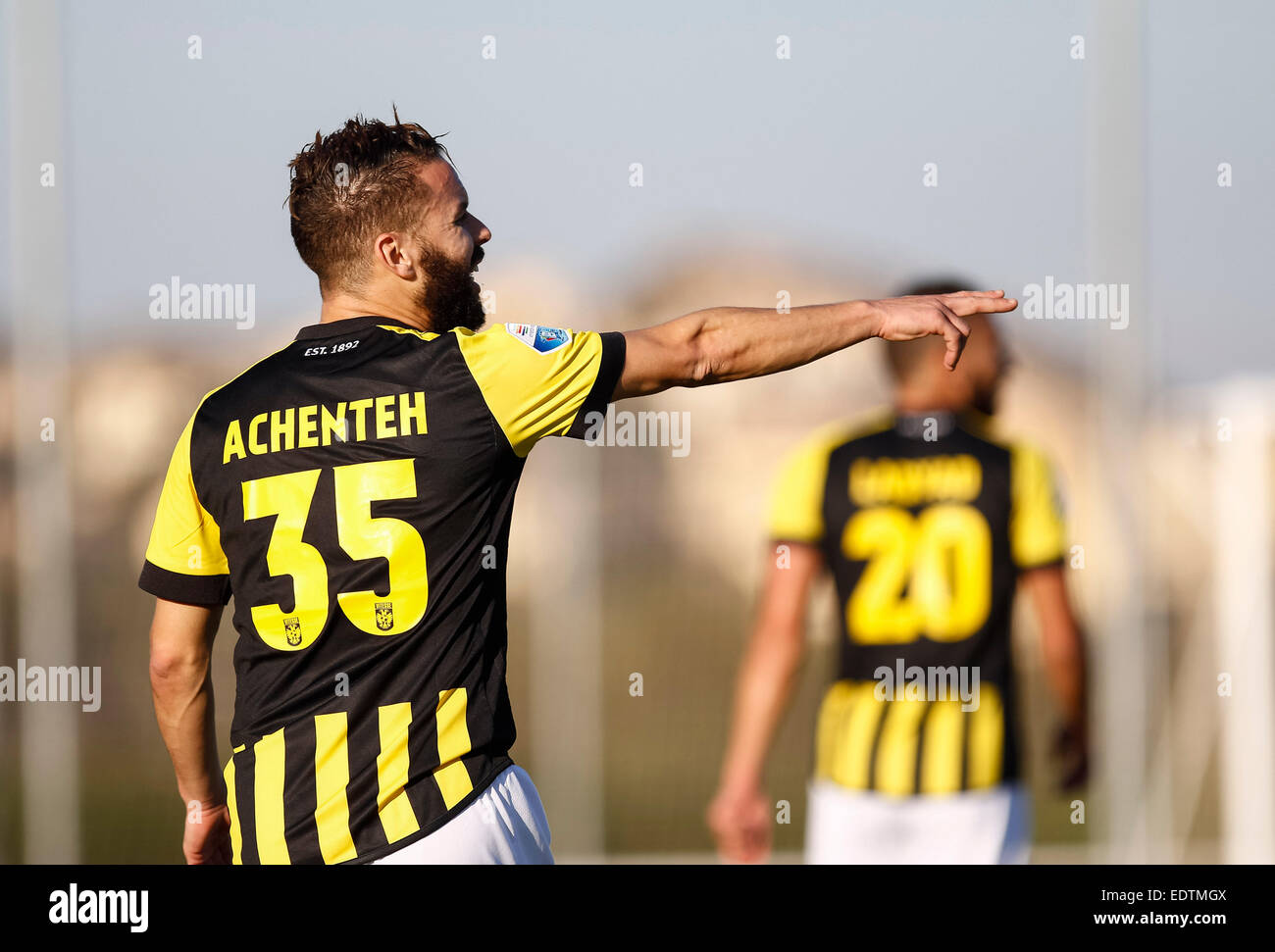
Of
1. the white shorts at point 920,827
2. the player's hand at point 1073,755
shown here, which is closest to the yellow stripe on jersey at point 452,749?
the white shorts at point 920,827

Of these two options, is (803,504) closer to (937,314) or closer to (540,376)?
(937,314)

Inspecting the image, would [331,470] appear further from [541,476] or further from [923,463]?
[541,476]

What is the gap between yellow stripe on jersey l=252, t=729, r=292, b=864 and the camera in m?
1.77

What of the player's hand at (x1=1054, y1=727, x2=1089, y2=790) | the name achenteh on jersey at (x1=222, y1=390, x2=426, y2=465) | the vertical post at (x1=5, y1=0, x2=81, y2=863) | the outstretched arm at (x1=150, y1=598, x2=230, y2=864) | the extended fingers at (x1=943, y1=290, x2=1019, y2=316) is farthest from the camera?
the vertical post at (x1=5, y1=0, x2=81, y2=863)

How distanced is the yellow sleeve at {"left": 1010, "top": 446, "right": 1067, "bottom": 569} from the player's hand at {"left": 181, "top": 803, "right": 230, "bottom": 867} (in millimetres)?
2055

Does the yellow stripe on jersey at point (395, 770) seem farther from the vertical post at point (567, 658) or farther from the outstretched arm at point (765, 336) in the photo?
the vertical post at point (567, 658)

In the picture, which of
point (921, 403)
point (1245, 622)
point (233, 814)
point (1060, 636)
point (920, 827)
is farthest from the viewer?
point (1245, 622)

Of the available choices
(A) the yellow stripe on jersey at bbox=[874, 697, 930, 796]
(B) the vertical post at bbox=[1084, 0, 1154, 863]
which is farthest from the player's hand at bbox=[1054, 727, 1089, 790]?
(A) the yellow stripe on jersey at bbox=[874, 697, 930, 796]

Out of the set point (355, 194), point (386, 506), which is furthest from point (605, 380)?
point (355, 194)

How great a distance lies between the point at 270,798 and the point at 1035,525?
79.9 inches

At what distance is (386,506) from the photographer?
5.64ft

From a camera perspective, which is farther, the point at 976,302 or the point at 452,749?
the point at 976,302

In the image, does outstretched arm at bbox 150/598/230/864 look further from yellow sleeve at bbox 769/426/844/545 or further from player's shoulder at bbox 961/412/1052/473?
player's shoulder at bbox 961/412/1052/473
